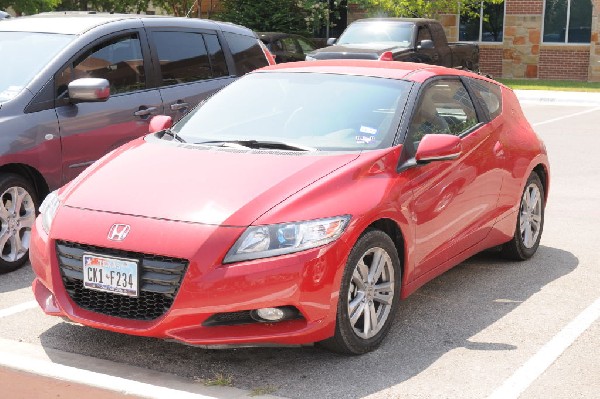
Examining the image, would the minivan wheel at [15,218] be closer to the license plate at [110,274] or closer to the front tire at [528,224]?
the license plate at [110,274]

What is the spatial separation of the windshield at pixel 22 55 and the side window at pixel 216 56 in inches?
64.0

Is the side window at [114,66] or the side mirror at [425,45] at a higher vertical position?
the side window at [114,66]

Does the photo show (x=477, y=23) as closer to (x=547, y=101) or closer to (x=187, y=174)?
(x=547, y=101)

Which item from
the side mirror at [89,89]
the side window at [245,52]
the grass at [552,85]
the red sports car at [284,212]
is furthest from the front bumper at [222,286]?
the grass at [552,85]

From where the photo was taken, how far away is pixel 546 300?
6.67 metres

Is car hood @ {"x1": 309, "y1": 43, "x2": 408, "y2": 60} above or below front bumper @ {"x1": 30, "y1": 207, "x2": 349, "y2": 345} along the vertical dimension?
below

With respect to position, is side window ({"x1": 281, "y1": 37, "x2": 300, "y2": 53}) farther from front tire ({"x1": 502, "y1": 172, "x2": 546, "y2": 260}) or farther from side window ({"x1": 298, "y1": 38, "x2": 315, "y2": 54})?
front tire ({"x1": 502, "y1": 172, "x2": 546, "y2": 260})

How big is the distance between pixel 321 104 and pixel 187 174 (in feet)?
3.86

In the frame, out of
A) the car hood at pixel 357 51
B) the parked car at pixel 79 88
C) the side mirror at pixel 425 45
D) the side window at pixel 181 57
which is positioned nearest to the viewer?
the parked car at pixel 79 88

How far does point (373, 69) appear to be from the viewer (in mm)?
6676

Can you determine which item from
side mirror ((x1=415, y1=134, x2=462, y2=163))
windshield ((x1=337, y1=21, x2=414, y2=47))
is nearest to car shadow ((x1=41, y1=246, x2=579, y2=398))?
side mirror ((x1=415, y1=134, x2=462, y2=163))

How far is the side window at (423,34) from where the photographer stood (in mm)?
20967

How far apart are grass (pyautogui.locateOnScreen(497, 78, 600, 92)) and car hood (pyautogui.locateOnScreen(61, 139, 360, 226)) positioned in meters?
20.2

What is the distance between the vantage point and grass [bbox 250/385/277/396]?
4.85 metres
